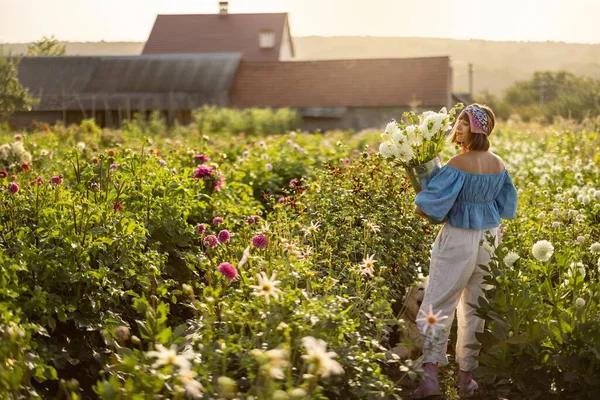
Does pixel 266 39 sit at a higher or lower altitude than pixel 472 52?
lower

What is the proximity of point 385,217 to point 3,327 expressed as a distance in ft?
10.8

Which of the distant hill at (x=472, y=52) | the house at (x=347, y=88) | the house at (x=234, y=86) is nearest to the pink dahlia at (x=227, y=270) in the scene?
the house at (x=234, y=86)

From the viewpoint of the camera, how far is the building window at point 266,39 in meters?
40.3

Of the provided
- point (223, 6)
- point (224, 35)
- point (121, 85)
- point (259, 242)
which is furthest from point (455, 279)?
point (223, 6)

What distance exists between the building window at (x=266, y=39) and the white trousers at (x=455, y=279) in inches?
1444

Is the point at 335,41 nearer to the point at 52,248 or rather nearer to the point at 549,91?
the point at 549,91

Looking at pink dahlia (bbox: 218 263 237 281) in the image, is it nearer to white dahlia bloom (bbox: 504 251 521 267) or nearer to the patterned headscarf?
white dahlia bloom (bbox: 504 251 521 267)

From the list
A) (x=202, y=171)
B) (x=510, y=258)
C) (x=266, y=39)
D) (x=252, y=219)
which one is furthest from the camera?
(x=266, y=39)

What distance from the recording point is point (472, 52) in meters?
126

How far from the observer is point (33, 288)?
3.96 m

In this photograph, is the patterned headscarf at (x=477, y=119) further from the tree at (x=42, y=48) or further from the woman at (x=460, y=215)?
the tree at (x=42, y=48)

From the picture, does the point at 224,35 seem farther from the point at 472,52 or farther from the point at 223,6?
the point at 472,52

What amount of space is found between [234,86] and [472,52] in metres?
100

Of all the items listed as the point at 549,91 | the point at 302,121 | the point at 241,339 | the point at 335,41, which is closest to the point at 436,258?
the point at 241,339
